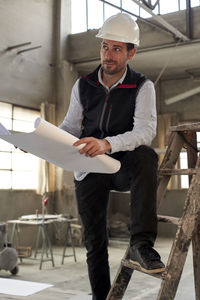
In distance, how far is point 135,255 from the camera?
1978mm

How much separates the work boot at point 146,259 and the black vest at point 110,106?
606 mm

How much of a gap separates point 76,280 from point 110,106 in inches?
142

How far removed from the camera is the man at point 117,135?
198cm

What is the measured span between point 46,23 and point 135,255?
7.89 m

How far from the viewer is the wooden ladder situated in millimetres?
1901

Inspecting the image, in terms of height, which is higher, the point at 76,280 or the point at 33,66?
the point at 33,66

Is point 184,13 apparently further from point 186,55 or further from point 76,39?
point 76,39

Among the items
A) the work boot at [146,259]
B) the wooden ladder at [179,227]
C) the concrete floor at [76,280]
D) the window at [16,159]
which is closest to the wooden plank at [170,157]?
the wooden ladder at [179,227]

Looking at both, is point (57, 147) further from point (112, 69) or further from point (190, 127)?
point (190, 127)

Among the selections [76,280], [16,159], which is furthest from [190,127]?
[16,159]

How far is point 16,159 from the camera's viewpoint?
327 inches

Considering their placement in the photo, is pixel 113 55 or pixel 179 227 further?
pixel 113 55

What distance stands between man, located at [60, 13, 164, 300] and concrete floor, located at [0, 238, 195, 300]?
1.82 metres

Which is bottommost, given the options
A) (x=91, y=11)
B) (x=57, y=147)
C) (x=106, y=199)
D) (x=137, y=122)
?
(x=106, y=199)
